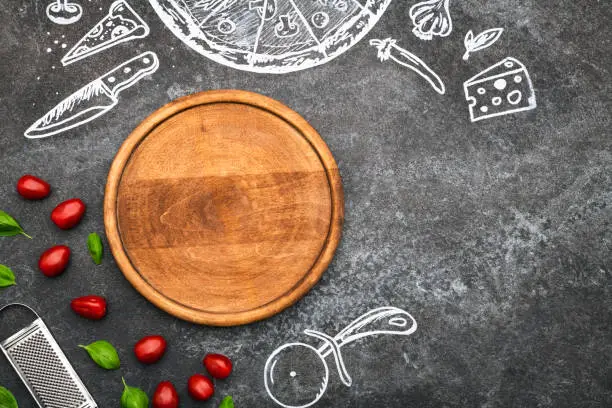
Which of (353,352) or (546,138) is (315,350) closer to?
(353,352)

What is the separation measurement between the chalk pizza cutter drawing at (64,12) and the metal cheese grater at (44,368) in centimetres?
94

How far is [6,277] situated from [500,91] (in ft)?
5.39

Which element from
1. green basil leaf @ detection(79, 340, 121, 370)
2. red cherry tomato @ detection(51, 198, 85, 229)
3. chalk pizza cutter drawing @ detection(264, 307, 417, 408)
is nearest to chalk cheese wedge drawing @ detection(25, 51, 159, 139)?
red cherry tomato @ detection(51, 198, 85, 229)

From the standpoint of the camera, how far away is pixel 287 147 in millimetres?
1775

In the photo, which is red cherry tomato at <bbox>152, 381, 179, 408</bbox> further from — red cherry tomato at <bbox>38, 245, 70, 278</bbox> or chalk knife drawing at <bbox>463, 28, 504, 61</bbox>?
chalk knife drawing at <bbox>463, 28, 504, 61</bbox>

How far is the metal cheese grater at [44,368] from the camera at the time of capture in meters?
1.75

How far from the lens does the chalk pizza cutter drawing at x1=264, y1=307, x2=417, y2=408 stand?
5.93 feet

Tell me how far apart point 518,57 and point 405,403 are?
1156 mm

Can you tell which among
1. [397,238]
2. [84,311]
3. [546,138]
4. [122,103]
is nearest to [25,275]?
[84,311]

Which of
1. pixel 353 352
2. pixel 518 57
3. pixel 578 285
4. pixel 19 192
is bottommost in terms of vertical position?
pixel 578 285

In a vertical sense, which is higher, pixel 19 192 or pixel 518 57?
pixel 19 192

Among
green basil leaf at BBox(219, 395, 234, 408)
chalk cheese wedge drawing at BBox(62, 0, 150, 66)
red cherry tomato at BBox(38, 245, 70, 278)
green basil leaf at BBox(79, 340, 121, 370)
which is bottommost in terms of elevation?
green basil leaf at BBox(219, 395, 234, 408)

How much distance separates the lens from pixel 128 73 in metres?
1.88

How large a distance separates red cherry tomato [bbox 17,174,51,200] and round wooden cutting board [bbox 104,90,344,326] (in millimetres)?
243
